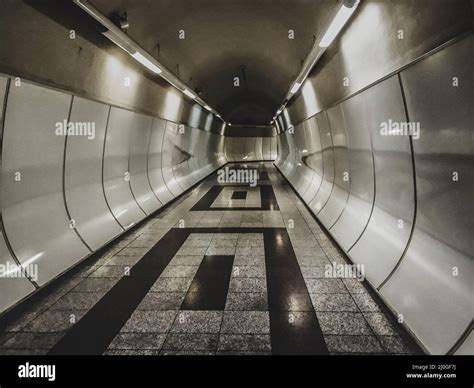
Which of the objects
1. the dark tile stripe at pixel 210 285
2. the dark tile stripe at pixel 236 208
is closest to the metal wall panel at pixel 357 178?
the dark tile stripe at pixel 210 285

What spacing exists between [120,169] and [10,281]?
4.53 metres

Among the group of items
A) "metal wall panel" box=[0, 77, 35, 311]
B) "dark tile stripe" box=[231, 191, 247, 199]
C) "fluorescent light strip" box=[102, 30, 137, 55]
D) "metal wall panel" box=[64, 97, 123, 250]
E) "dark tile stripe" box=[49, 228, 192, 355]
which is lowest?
"dark tile stripe" box=[49, 228, 192, 355]

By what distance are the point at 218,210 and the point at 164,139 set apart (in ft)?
12.6

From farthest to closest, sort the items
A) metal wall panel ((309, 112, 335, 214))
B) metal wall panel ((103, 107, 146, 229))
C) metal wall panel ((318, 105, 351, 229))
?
metal wall panel ((309, 112, 335, 214)), metal wall panel ((103, 107, 146, 229)), metal wall panel ((318, 105, 351, 229))

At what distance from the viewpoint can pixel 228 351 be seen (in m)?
3.24

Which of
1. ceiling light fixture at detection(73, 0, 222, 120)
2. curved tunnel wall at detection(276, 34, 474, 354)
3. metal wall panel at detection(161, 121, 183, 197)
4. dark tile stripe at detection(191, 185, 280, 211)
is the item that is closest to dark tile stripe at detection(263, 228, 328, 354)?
curved tunnel wall at detection(276, 34, 474, 354)

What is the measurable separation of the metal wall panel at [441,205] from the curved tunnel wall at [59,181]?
4783 millimetres

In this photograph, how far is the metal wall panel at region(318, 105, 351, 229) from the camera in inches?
273

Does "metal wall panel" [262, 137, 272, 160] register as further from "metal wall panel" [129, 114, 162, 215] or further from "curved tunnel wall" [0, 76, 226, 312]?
"curved tunnel wall" [0, 76, 226, 312]

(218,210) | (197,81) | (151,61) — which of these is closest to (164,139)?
(197,81)

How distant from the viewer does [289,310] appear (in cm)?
399

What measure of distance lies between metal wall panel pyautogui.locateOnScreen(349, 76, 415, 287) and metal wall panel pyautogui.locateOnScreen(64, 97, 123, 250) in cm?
487

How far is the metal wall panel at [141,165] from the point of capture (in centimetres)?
882
